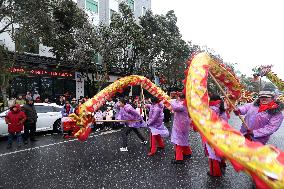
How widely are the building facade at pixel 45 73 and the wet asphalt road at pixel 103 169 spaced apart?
1114 cm

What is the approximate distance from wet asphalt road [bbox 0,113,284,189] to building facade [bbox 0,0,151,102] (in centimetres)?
1114

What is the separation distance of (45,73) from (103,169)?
721 inches

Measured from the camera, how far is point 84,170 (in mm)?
8250

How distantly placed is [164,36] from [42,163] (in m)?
21.4

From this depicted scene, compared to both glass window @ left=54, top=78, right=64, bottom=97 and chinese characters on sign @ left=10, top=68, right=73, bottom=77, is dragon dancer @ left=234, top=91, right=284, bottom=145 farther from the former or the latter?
glass window @ left=54, top=78, right=64, bottom=97

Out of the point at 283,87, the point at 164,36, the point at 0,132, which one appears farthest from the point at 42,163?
the point at 164,36

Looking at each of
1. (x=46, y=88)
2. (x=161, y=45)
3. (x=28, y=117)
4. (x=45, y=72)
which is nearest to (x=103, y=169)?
(x=28, y=117)

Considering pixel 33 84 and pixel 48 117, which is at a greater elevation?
pixel 33 84

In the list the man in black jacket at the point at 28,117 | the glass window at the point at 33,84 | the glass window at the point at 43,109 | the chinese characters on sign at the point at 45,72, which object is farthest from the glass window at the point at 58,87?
the man in black jacket at the point at 28,117

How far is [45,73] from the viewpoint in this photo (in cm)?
2542

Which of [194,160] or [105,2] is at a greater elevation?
[105,2]

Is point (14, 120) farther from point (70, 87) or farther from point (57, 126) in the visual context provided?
point (70, 87)

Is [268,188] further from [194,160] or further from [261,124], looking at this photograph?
[194,160]

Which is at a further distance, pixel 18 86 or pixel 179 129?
pixel 18 86
